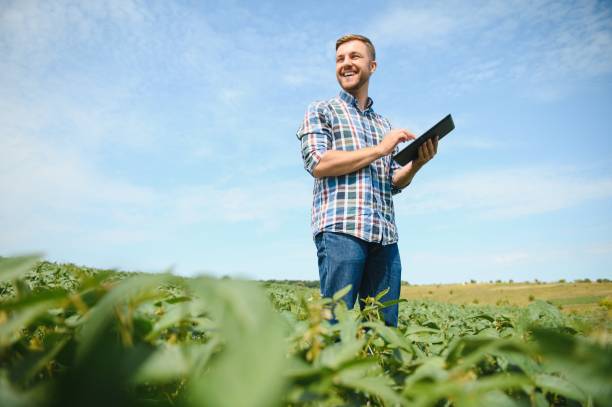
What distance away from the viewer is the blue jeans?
294 centimetres

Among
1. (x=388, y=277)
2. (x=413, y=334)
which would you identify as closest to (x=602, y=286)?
(x=388, y=277)

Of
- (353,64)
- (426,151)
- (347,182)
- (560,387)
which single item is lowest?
(560,387)

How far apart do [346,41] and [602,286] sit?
30057 mm

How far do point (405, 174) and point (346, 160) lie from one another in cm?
79

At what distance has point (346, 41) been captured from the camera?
11.9ft

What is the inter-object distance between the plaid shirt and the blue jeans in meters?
0.08

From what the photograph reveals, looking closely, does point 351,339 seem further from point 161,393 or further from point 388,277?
point 388,277

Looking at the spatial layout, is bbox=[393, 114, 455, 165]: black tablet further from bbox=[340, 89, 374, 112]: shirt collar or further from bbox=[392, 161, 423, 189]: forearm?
bbox=[340, 89, 374, 112]: shirt collar

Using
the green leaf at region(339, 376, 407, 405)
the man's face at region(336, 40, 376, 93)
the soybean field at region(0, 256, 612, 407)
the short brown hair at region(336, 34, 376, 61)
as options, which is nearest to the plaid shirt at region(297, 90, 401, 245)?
the man's face at region(336, 40, 376, 93)

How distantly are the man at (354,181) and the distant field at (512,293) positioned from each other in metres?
19.9

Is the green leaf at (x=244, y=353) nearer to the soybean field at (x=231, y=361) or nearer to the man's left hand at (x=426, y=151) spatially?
the soybean field at (x=231, y=361)

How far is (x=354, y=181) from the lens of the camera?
10.4 ft

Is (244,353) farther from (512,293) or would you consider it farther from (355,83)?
(512,293)

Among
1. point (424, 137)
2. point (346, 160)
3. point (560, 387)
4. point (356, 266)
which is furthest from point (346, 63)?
point (560, 387)
